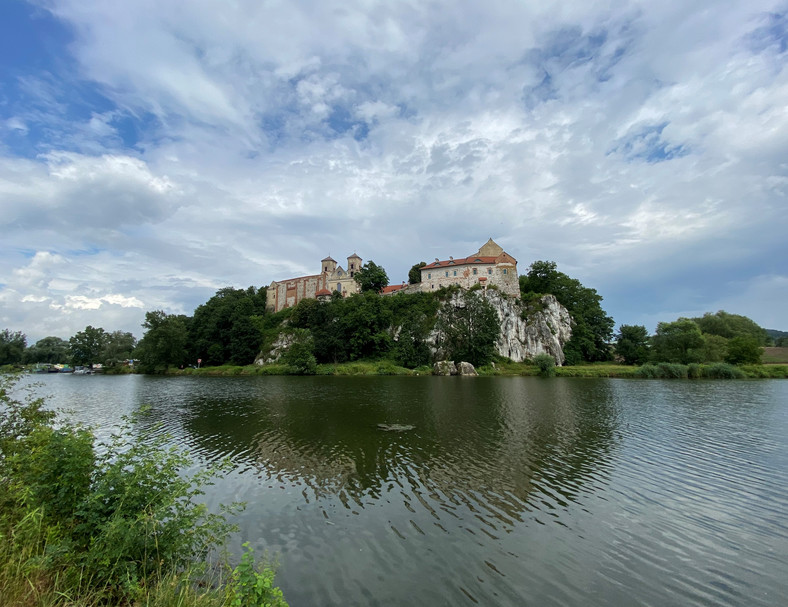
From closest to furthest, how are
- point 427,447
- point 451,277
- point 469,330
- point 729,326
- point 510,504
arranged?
point 510,504, point 427,447, point 469,330, point 451,277, point 729,326

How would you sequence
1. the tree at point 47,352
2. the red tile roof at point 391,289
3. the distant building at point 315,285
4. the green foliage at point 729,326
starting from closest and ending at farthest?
1. the green foliage at point 729,326
2. the red tile roof at point 391,289
3. the distant building at point 315,285
4. the tree at point 47,352

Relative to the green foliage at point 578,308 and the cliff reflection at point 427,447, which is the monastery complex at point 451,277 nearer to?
the green foliage at point 578,308

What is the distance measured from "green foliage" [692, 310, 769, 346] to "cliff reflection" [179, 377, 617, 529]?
3456 inches

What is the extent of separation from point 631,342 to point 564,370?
89.5ft

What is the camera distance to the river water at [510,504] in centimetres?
786

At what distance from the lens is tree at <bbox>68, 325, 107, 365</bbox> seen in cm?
10475

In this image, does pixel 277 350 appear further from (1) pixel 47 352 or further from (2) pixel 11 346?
(1) pixel 47 352

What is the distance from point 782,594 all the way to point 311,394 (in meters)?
36.2

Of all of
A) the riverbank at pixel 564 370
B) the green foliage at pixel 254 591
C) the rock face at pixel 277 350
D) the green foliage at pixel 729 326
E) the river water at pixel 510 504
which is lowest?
the river water at pixel 510 504

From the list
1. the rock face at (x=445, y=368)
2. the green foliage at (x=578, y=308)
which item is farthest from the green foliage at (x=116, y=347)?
the green foliage at (x=578, y=308)

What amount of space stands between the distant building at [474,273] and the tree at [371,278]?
45.4ft

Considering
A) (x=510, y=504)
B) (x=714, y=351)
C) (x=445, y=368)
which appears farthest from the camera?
(x=445, y=368)

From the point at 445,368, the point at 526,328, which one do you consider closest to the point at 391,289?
the point at 445,368

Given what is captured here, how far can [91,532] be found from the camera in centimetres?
700
